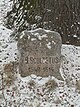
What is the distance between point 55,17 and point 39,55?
114cm

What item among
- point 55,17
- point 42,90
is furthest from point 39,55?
point 55,17

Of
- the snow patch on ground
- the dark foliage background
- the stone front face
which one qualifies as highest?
the dark foliage background

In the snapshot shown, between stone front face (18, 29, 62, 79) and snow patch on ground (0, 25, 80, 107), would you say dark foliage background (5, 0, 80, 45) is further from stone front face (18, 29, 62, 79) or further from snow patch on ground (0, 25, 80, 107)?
stone front face (18, 29, 62, 79)

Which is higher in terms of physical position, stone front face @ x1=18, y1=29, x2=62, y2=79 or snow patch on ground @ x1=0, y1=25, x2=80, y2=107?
stone front face @ x1=18, y1=29, x2=62, y2=79

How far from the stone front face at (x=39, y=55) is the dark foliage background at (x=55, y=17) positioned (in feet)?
2.64

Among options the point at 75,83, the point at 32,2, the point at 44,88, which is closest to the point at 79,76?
the point at 75,83

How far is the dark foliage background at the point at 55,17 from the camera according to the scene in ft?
20.5

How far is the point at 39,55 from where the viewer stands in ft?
17.8

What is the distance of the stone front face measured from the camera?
17.7 feet

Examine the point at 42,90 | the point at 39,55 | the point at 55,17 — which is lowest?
the point at 42,90

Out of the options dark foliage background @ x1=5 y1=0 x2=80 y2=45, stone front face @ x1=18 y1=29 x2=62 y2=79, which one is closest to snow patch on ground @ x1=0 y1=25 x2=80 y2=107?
stone front face @ x1=18 y1=29 x2=62 y2=79

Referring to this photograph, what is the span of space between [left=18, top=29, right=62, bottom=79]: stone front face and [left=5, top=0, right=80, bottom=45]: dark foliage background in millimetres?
804

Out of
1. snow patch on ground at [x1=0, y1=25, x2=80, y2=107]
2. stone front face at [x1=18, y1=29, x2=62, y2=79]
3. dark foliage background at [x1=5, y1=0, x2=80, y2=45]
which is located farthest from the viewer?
dark foliage background at [x1=5, y1=0, x2=80, y2=45]

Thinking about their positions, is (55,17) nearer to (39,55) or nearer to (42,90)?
(39,55)
